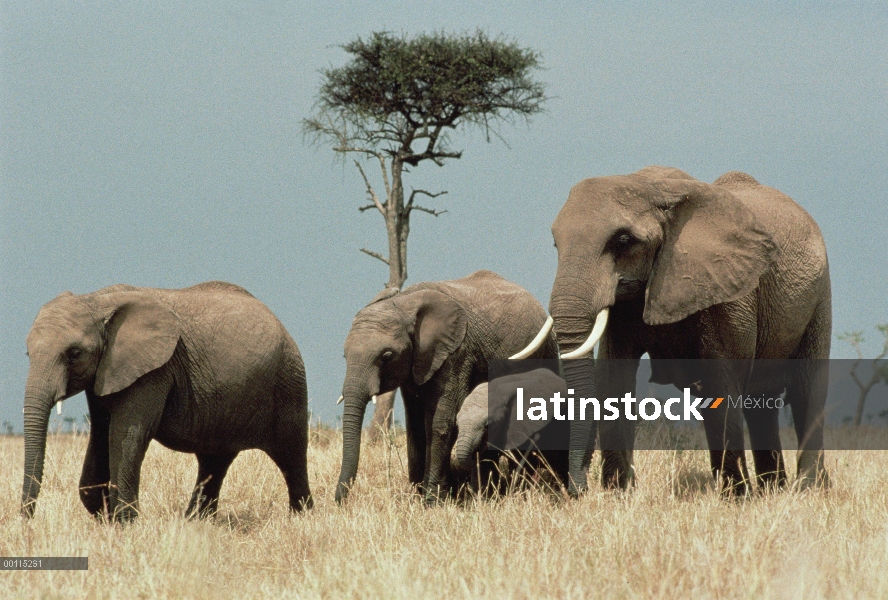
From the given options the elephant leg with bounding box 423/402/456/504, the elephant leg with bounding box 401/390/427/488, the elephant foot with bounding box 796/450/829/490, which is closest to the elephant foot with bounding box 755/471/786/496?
the elephant foot with bounding box 796/450/829/490

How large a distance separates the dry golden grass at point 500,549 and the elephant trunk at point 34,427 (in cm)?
25

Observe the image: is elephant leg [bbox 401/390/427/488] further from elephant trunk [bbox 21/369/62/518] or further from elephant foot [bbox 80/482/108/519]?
elephant trunk [bbox 21/369/62/518]

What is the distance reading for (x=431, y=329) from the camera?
10.3 metres

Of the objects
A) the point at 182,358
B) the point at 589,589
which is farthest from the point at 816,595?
the point at 182,358

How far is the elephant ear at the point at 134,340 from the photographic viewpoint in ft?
28.6

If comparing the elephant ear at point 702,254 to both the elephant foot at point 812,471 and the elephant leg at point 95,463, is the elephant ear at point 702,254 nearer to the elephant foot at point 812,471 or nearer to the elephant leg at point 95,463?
the elephant foot at point 812,471

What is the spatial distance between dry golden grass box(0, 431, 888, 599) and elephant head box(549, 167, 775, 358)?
127 cm

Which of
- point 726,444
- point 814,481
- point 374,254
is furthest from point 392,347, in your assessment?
point 374,254

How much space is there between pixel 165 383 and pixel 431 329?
2.33 metres

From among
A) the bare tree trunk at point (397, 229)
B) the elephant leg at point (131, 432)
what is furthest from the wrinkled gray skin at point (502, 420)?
the bare tree trunk at point (397, 229)

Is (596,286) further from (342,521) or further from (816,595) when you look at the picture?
(816,595)

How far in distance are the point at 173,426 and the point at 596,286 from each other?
352 cm

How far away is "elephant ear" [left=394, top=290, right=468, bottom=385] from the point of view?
1025 cm

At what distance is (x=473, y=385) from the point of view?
10711 millimetres
